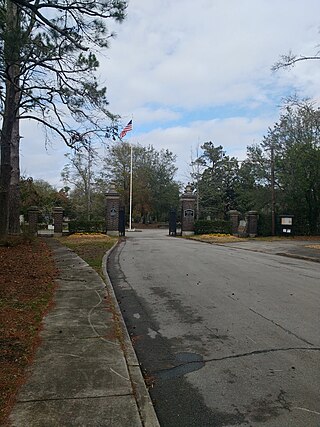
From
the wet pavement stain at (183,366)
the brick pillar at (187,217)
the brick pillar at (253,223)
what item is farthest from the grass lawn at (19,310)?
the brick pillar at (253,223)

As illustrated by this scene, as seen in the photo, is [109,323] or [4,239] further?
[4,239]

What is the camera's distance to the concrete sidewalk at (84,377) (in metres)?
3.29

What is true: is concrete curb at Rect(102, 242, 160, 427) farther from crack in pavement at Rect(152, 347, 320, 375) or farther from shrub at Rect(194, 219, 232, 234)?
shrub at Rect(194, 219, 232, 234)

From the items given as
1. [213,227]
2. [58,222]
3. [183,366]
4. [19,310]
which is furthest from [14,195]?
[183,366]

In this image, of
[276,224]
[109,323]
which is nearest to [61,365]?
[109,323]

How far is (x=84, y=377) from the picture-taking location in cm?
409

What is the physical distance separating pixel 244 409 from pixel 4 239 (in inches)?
537

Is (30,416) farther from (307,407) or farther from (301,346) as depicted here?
(301,346)

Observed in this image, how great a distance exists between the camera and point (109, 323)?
6.14 meters

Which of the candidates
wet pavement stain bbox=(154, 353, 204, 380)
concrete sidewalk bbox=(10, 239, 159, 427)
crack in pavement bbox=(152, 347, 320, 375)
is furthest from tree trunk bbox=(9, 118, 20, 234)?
crack in pavement bbox=(152, 347, 320, 375)

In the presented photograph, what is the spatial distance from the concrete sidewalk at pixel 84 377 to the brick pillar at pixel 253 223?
27427 millimetres

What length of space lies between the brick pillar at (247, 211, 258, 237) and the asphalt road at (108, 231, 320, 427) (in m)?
22.5

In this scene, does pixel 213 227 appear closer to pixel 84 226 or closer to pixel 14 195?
pixel 84 226

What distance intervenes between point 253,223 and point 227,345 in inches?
1129
